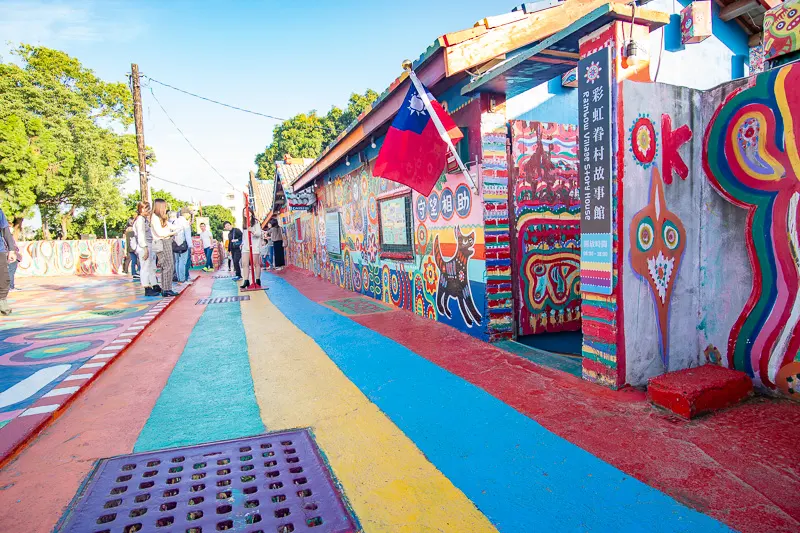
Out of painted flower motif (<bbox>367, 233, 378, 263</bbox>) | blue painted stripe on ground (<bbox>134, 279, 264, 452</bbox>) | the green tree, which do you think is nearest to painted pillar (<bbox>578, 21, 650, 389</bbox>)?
blue painted stripe on ground (<bbox>134, 279, 264, 452</bbox>)

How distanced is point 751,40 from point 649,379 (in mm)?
5310

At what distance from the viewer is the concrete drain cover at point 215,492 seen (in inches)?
81.7

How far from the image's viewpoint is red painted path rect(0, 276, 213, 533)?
2.28 metres

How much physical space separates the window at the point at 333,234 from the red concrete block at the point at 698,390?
8.50 metres

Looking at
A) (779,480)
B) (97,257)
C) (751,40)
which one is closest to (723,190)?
(779,480)

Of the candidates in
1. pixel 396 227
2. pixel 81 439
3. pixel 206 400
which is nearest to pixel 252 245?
pixel 396 227

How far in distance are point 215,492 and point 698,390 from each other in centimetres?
308

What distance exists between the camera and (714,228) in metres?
3.57

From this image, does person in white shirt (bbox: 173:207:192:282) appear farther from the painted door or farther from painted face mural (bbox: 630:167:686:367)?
painted face mural (bbox: 630:167:686:367)

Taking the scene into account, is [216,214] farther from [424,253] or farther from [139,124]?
[424,253]

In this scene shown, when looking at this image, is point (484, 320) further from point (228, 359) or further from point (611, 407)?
point (228, 359)

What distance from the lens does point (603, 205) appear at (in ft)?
11.0

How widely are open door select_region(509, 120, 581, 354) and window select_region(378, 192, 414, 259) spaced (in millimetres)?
2118

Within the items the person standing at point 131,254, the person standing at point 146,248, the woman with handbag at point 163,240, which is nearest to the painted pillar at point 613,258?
the woman with handbag at point 163,240
